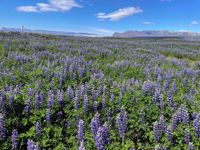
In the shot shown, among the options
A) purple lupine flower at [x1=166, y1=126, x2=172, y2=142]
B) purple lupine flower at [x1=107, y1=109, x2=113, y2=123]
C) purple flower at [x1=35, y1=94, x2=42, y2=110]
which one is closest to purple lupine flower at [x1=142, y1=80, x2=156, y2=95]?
purple lupine flower at [x1=107, y1=109, x2=113, y2=123]

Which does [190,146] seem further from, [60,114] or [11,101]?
[11,101]

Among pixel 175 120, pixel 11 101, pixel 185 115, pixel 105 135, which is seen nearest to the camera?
pixel 105 135

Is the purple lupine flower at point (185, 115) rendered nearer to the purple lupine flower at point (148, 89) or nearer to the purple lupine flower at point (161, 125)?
the purple lupine flower at point (161, 125)

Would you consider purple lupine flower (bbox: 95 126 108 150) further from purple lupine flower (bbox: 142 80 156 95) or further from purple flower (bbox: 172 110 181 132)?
purple lupine flower (bbox: 142 80 156 95)

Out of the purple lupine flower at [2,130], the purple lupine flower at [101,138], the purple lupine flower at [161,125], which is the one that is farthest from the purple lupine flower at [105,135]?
the purple lupine flower at [2,130]

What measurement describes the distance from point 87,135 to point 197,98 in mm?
3545

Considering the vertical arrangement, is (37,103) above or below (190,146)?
above

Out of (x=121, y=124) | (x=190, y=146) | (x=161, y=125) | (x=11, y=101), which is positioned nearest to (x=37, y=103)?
(x=11, y=101)

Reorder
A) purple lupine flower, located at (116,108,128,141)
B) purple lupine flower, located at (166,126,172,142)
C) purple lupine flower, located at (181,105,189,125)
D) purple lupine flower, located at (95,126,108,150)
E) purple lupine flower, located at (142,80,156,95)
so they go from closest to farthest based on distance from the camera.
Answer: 1. purple lupine flower, located at (95,126,108,150)
2. purple lupine flower, located at (166,126,172,142)
3. purple lupine flower, located at (116,108,128,141)
4. purple lupine flower, located at (181,105,189,125)
5. purple lupine flower, located at (142,80,156,95)

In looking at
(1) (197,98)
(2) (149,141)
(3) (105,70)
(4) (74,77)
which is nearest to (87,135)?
(2) (149,141)

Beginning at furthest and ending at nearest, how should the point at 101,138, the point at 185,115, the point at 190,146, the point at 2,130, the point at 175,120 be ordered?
the point at 185,115 < the point at 175,120 < the point at 2,130 < the point at 101,138 < the point at 190,146

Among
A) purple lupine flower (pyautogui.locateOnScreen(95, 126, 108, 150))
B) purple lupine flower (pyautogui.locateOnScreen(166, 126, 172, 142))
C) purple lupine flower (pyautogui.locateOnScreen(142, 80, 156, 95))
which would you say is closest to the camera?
purple lupine flower (pyautogui.locateOnScreen(95, 126, 108, 150))

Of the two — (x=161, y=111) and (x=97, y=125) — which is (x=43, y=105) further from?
(x=161, y=111)

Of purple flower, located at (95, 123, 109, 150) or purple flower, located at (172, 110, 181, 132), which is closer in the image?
purple flower, located at (95, 123, 109, 150)
